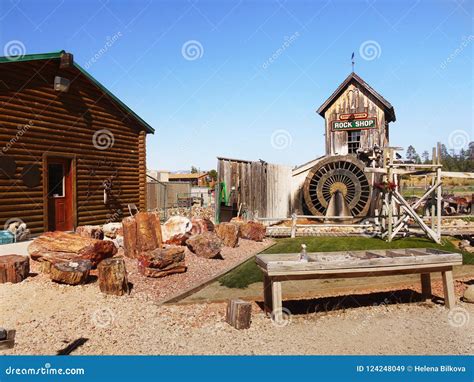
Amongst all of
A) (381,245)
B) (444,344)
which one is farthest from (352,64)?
(444,344)

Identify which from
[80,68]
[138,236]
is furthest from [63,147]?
[138,236]

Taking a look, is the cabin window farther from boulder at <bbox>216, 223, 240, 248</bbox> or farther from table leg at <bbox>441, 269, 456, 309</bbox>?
table leg at <bbox>441, 269, 456, 309</bbox>

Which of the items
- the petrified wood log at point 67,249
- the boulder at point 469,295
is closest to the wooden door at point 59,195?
the petrified wood log at point 67,249

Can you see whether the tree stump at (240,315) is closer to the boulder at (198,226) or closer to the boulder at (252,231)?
the boulder at (198,226)

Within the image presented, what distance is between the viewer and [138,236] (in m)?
9.37

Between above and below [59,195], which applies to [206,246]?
below

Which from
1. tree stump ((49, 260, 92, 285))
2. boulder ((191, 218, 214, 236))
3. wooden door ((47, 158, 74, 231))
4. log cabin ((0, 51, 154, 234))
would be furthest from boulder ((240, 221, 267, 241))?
tree stump ((49, 260, 92, 285))

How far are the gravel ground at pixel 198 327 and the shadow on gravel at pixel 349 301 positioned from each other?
7.9 inches

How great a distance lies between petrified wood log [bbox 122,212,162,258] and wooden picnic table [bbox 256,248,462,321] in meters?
3.60

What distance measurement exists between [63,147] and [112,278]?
6.85m

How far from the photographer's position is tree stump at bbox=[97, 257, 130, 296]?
7.06m

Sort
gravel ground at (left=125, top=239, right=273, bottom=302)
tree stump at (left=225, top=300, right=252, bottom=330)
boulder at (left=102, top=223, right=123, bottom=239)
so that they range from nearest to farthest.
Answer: tree stump at (left=225, top=300, right=252, bottom=330) < gravel ground at (left=125, top=239, right=273, bottom=302) < boulder at (left=102, top=223, right=123, bottom=239)

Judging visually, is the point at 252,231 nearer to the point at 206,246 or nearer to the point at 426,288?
the point at 206,246

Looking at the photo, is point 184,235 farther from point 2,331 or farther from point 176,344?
point 2,331
